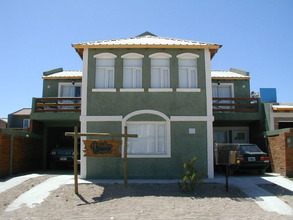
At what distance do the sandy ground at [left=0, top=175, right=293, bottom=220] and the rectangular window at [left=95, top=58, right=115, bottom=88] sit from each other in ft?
15.1

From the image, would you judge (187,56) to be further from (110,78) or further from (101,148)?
(101,148)

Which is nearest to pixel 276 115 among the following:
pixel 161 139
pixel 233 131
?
pixel 233 131

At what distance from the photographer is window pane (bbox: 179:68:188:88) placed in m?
13.4

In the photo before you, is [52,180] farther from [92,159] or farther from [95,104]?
[95,104]

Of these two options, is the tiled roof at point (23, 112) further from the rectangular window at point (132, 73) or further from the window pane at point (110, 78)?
the rectangular window at point (132, 73)

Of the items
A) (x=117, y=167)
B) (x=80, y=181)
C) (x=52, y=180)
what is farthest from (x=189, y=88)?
(x=52, y=180)

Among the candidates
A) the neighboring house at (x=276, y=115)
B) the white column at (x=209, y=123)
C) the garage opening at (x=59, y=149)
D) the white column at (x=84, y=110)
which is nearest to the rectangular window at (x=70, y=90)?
the garage opening at (x=59, y=149)

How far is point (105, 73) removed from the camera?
1352 centimetres

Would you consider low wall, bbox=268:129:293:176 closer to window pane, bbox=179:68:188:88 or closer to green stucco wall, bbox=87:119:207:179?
green stucco wall, bbox=87:119:207:179

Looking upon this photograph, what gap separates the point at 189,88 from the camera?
43.4ft

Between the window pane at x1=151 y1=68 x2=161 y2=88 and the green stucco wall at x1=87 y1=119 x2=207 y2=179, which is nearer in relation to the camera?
the green stucco wall at x1=87 y1=119 x2=207 y2=179

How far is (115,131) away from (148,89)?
7.74 ft

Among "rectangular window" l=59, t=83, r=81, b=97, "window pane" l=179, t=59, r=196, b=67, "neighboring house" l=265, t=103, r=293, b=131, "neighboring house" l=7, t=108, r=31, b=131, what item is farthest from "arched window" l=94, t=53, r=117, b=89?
"neighboring house" l=7, t=108, r=31, b=131

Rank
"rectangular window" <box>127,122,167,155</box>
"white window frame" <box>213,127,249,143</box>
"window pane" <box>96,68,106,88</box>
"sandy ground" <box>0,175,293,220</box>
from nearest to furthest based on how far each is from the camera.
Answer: "sandy ground" <box>0,175,293,220</box> < "rectangular window" <box>127,122,167,155</box> < "window pane" <box>96,68,106,88</box> < "white window frame" <box>213,127,249,143</box>
